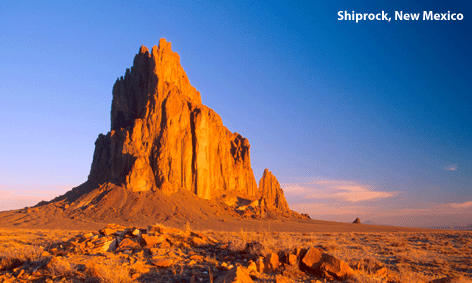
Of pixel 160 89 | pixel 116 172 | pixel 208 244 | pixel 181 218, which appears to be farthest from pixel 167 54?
pixel 208 244

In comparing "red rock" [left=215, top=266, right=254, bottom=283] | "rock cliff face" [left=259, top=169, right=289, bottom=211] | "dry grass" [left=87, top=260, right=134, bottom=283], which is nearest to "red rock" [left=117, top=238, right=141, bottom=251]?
"dry grass" [left=87, top=260, right=134, bottom=283]

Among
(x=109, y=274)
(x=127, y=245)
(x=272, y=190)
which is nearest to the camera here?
(x=109, y=274)

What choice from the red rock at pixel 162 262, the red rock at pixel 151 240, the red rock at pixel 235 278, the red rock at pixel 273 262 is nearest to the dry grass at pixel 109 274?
the red rock at pixel 162 262

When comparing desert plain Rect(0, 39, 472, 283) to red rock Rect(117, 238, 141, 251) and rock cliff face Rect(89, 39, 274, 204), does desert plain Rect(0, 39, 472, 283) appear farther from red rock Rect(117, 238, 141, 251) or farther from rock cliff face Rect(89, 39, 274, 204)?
rock cliff face Rect(89, 39, 274, 204)

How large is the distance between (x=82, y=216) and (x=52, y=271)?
188ft

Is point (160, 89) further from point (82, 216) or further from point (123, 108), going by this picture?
point (82, 216)

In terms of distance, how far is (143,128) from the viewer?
75188 millimetres

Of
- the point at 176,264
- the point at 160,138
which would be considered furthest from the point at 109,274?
the point at 160,138

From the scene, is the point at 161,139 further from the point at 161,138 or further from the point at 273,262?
the point at 273,262

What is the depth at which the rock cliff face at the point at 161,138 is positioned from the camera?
71.4 m

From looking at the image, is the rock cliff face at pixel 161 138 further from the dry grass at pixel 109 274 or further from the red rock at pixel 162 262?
the dry grass at pixel 109 274

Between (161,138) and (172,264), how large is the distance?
6823 cm

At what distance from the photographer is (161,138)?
74.4 meters

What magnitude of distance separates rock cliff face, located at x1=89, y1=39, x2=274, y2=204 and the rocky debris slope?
59875 millimetres
